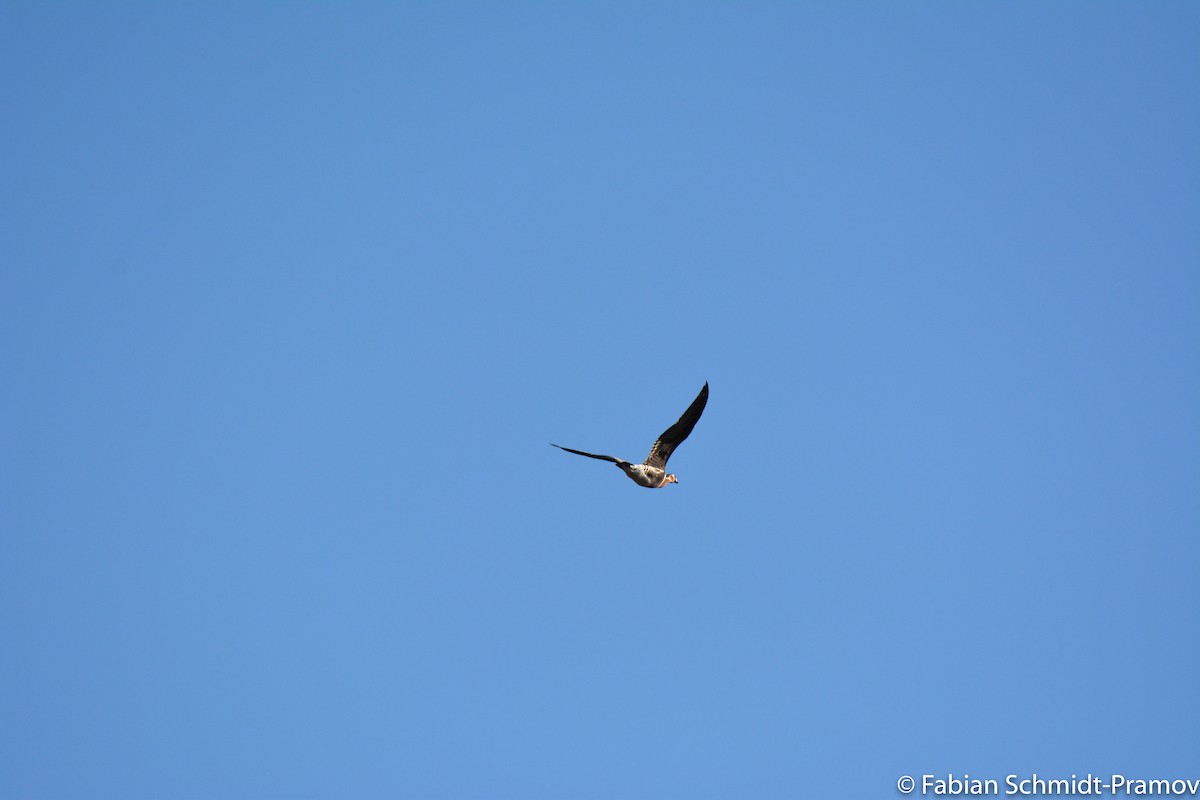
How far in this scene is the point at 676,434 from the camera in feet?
144

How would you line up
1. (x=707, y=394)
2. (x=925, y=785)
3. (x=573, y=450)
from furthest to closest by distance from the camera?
1. (x=925, y=785)
2. (x=707, y=394)
3. (x=573, y=450)

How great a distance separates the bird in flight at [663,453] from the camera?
141 feet

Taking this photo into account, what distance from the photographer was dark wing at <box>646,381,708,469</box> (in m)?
43.0

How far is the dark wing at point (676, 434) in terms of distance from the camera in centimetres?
4297

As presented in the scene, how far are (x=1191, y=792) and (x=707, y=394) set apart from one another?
1131 inches

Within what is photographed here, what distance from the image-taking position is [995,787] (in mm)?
53969

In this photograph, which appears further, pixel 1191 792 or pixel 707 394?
pixel 1191 792

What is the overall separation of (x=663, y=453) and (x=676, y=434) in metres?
1.23

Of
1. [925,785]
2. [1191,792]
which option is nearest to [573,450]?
[925,785]

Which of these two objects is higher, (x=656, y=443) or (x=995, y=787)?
(x=656, y=443)

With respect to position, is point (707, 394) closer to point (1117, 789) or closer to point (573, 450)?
point (573, 450)

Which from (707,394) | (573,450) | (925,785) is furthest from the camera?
(925,785)

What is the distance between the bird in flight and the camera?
141 ft

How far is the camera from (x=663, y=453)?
44.8m
